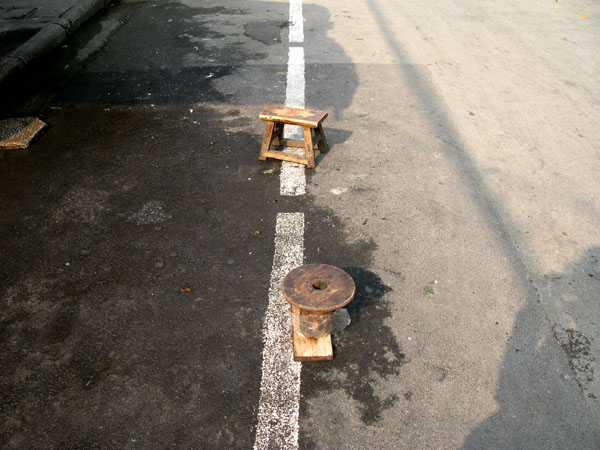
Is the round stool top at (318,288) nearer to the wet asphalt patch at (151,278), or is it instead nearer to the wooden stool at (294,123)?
the wet asphalt patch at (151,278)

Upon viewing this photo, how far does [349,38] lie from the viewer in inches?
357

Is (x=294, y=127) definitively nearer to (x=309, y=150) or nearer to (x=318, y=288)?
(x=309, y=150)

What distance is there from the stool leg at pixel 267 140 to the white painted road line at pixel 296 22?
428cm

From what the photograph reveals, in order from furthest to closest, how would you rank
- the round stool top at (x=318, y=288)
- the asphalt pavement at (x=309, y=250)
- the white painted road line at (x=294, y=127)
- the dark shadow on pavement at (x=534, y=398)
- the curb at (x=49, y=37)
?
1. the curb at (x=49, y=37)
2. the white painted road line at (x=294, y=127)
3. the round stool top at (x=318, y=288)
4. the asphalt pavement at (x=309, y=250)
5. the dark shadow on pavement at (x=534, y=398)

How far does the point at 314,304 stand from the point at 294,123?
8.51 ft

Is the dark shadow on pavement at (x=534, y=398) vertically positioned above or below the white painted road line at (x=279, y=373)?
above

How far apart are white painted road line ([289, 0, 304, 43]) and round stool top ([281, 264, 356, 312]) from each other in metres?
6.66

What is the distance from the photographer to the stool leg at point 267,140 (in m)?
5.25

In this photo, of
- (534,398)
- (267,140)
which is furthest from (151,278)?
(534,398)

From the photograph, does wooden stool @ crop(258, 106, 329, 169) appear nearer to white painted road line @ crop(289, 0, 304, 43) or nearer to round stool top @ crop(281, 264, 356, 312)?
round stool top @ crop(281, 264, 356, 312)

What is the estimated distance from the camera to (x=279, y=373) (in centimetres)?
313

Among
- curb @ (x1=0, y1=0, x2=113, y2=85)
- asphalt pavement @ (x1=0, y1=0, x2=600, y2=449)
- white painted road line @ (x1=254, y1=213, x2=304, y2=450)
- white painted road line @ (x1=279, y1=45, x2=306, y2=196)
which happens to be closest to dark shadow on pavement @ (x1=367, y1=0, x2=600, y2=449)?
asphalt pavement @ (x1=0, y1=0, x2=600, y2=449)

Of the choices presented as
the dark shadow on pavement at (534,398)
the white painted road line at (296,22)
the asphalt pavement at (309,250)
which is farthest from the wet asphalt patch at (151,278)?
the white painted road line at (296,22)

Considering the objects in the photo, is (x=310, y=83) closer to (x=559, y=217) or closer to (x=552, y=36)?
(x=559, y=217)
